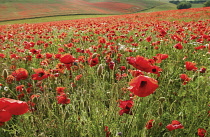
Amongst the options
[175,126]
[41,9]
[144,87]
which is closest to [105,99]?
[175,126]

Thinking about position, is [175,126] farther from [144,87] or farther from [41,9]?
[41,9]

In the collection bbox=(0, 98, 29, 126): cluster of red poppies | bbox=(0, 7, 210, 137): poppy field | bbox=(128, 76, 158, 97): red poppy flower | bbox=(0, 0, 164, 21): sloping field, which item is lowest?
bbox=(0, 7, 210, 137): poppy field

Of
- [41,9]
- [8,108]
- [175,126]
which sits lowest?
[175,126]

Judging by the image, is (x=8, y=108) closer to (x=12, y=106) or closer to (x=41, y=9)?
(x=12, y=106)

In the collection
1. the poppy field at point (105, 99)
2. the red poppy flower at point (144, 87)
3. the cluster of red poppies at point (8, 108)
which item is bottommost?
the poppy field at point (105, 99)

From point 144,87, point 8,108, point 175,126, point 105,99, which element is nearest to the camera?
point 8,108

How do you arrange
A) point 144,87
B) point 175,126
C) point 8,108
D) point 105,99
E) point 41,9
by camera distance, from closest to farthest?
point 8,108, point 144,87, point 175,126, point 105,99, point 41,9

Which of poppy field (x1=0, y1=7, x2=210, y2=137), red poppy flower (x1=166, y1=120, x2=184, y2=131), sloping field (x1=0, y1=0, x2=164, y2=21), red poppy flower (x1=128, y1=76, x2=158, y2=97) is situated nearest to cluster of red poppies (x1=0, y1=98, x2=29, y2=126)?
poppy field (x1=0, y1=7, x2=210, y2=137)

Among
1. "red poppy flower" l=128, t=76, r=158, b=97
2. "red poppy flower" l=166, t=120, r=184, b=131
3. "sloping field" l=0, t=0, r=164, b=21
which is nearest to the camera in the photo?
"red poppy flower" l=128, t=76, r=158, b=97

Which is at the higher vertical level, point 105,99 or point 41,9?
point 41,9

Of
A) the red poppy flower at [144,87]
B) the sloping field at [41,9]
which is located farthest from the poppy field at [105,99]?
the sloping field at [41,9]

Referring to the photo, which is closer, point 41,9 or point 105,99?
point 105,99

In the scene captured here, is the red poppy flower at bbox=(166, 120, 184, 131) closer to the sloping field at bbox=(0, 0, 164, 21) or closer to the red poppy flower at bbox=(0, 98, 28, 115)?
the red poppy flower at bbox=(0, 98, 28, 115)

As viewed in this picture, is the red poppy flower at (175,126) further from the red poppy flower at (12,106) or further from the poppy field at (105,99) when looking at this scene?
the red poppy flower at (12,106)
